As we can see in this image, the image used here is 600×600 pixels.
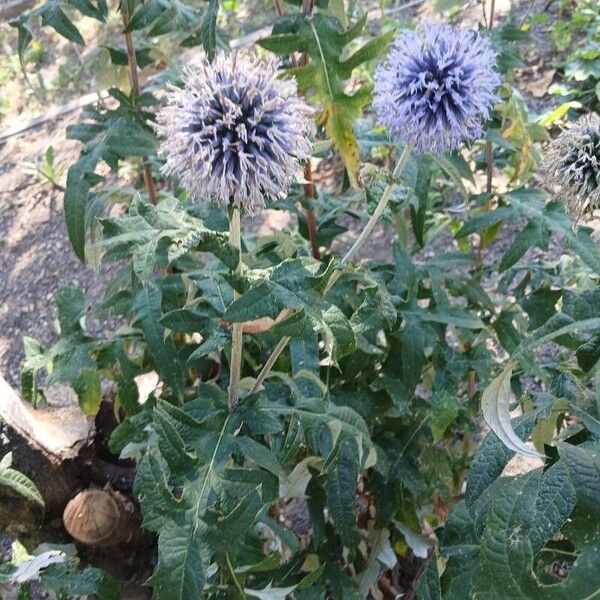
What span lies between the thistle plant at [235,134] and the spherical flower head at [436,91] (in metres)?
0.26

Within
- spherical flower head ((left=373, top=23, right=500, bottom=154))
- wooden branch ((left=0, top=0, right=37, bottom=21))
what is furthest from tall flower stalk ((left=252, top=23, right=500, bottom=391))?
wooden branch ((left=0, top=0, right=37, bottom=21))

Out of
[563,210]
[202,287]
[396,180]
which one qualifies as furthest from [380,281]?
[563,210]

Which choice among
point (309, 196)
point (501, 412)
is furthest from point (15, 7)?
point (501, 412)

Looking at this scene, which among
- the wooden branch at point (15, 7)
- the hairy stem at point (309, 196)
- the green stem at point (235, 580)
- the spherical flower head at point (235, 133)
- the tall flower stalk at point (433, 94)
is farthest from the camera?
the wooden branch at point (15, 7)

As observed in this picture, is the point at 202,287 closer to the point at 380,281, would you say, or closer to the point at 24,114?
the point at 380,281

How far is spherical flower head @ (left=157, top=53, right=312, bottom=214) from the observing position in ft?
3.86

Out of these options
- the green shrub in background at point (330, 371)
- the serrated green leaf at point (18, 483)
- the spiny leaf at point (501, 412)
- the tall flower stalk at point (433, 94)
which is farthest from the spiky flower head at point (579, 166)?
the serrated green leaf at point (18, 483)

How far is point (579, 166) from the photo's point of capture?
1.50 meters

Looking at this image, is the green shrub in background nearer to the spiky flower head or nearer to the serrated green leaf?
the spiky flower head

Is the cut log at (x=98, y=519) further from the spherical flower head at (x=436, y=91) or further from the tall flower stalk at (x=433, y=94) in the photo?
the spherical flower head at (x=436, y=91)

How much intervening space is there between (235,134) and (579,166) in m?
0.75

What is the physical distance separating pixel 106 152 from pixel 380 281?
2.54ft

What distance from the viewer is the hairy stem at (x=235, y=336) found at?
4.05 ft

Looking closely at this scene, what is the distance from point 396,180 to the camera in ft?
4.34
